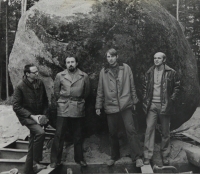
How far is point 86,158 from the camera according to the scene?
198 inches

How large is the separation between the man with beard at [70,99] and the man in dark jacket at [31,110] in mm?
312

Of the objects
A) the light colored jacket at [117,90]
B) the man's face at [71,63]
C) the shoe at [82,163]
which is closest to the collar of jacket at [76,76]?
the man's face at [71,63]

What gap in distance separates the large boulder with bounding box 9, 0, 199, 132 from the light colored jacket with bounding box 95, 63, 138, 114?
0.43 meters

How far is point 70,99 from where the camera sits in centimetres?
451

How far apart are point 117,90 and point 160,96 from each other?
2.22 feet

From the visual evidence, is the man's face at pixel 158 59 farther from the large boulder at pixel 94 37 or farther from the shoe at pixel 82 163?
the shoe at pixel 82 163

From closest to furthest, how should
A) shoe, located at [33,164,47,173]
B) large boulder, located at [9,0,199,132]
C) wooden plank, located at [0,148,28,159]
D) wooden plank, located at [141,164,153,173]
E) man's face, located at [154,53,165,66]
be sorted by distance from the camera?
1. wooden plank, located at [141,164,153,173]
2. shoe, located at [33,164,47,173]
3. man's face, located at [154,53,165,66]
4. large boulder, located at [9,0,199,132]
5. wooden plank, located at [0,148,28,159]

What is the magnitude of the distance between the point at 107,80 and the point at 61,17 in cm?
137

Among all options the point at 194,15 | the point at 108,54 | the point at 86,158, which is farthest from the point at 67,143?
the point at 194,15

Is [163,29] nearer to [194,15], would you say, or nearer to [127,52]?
[127,52]

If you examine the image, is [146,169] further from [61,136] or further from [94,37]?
[94,37]

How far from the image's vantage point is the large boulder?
4.91 metres

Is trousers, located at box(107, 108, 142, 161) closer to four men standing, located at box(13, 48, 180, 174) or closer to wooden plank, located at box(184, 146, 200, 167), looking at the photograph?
four men standing, located at box(13, 48, 180, 174)

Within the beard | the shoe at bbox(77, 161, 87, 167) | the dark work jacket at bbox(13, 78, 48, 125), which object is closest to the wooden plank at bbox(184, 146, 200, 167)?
the shoe at bbox(77, 161, 87, 167)
